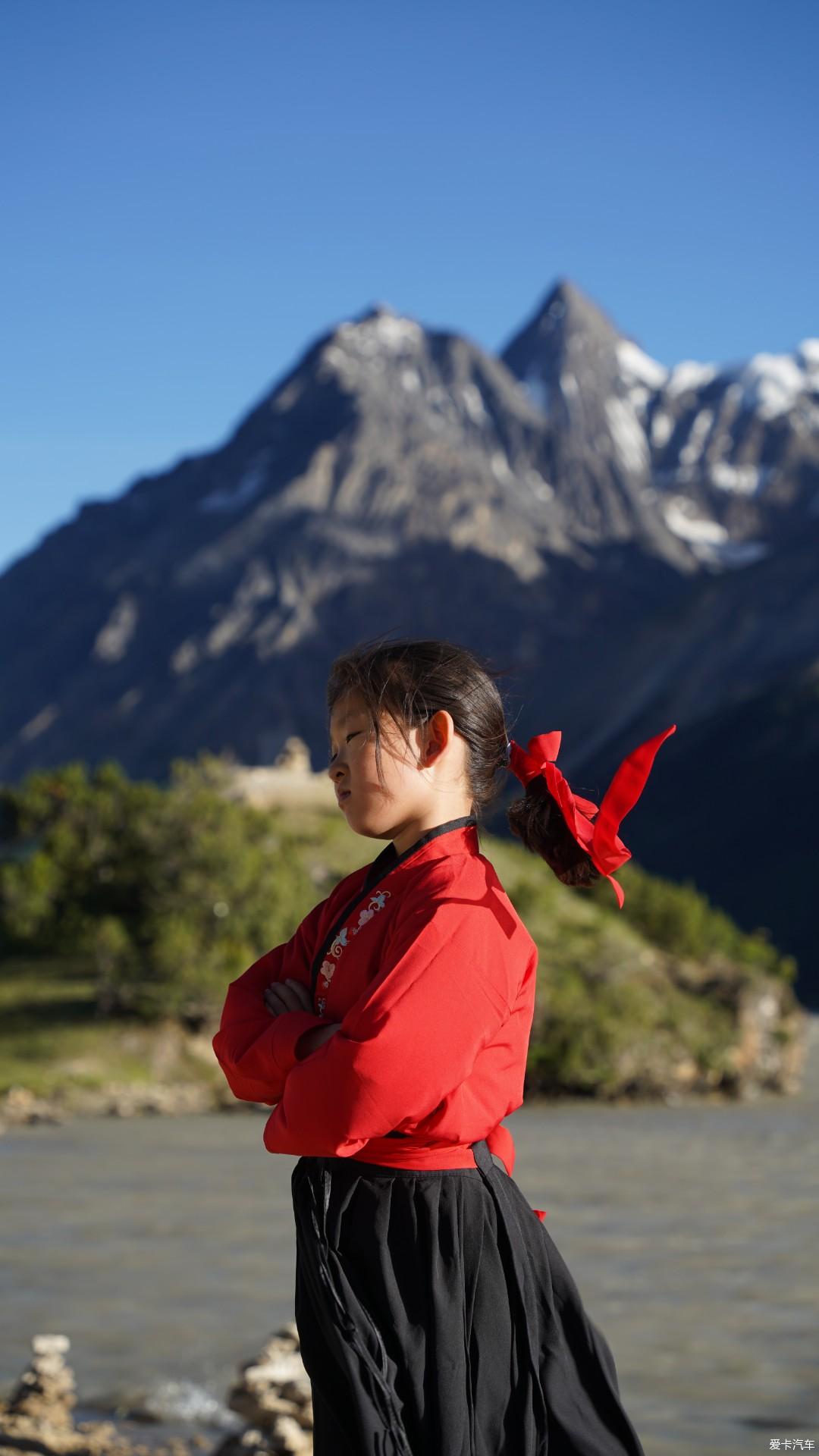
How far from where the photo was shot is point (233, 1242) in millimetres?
15602

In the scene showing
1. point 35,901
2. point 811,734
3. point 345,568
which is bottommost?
point 35,901

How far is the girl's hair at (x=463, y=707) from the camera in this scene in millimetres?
2994

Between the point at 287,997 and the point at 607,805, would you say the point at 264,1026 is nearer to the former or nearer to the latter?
the point at 287,997

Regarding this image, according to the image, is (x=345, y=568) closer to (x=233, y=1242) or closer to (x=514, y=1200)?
(x=233, y=1242)

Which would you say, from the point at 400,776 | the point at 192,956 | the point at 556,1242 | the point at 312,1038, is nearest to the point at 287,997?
the point at 312,1038

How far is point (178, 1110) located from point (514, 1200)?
33.2 metres

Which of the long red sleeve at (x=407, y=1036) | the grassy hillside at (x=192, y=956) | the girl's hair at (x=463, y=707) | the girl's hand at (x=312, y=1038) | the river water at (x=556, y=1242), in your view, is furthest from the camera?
the grassy hillside at (x=192, y=956)

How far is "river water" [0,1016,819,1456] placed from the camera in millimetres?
8906

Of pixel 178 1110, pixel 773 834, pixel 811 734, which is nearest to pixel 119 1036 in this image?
pixel 178 1110

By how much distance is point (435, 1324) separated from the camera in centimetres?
271

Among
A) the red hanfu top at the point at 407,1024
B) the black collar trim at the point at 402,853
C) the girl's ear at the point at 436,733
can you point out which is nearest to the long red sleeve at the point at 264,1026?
the red hanfu top at the point at 407,1024

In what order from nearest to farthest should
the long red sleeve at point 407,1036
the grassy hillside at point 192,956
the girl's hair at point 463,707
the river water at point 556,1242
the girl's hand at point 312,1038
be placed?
the long red sleeve at point 407,1036 → the girl's hand at point 312,1038 → the girl's hair at point 463,707 → the river water at point 556,1242 → the grassy hillside at point 192,956

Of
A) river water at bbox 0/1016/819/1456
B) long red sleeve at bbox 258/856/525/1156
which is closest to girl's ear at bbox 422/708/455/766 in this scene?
long red sleeve at bbox 258/856/525/1156

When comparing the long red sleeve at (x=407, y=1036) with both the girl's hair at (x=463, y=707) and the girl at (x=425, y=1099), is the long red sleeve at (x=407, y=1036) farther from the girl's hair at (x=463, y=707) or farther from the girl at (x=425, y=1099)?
the girl's hair at (x=463, y=707)
